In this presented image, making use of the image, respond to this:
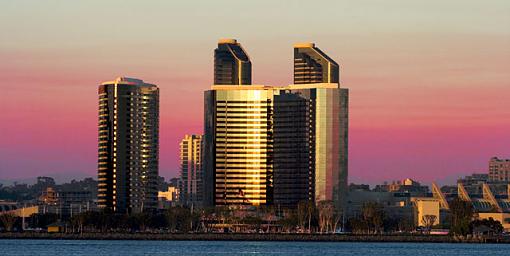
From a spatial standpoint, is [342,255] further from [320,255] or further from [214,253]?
[214,253]

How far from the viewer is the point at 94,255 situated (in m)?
190

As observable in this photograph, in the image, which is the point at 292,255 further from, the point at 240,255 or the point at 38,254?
the point at 38,254

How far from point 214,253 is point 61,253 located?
73.7 feet

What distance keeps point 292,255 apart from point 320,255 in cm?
439

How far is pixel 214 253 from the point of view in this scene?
198 meters

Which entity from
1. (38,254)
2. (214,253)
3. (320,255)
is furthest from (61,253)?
(320,255)

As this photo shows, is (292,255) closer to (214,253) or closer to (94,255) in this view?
(214,253)

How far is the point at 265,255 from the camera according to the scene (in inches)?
7736

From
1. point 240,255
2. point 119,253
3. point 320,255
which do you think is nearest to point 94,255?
point 119,253

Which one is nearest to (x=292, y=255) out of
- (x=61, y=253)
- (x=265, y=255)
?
(x=265, y=255)

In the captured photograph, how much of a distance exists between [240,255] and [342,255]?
55.0 feet

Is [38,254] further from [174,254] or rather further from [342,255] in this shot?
[342,255]

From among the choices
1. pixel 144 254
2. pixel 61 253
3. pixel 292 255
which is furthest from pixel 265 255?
pixel 61 253

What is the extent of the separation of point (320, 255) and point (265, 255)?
27.4 feet
